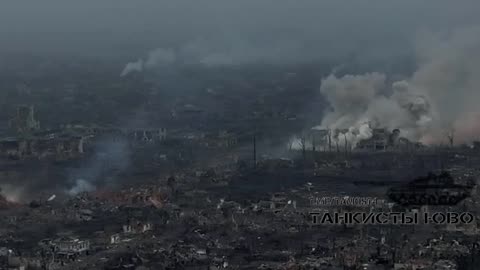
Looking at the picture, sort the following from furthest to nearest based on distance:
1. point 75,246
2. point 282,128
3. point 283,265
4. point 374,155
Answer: point 282,128
point 374,155
point 75,246
point 283,265

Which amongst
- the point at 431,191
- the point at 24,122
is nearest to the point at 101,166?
the point at 24,122

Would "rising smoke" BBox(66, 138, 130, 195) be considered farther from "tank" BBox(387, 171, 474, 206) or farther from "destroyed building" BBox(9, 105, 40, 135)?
"tank" BBox(387, 171, 474, 206)

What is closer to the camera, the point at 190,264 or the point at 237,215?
the point at 190,264

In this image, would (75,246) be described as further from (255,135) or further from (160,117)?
(160,117)

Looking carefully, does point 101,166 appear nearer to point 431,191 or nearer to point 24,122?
point 24,122

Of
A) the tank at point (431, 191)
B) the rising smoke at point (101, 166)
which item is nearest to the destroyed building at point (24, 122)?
the rising smoke at point (101, 166)

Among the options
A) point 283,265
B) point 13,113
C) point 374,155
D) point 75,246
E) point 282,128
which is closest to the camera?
point 283,265

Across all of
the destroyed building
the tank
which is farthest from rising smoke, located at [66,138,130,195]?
the tank

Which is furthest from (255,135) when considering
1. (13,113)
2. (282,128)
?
(13,113)
